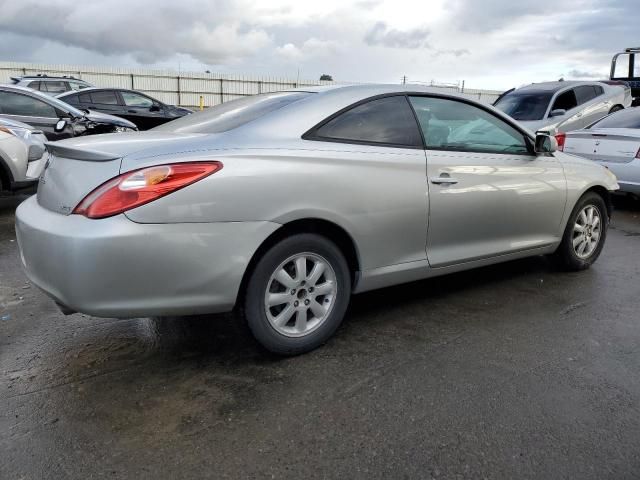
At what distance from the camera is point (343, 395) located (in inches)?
112

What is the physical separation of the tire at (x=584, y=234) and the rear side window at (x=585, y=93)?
21.7 feet

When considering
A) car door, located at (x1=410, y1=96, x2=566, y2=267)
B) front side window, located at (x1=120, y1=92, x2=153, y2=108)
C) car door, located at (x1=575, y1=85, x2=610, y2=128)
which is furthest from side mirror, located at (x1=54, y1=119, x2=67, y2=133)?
car door, located at (x1=575, y1=85, x2=610, y2=128)

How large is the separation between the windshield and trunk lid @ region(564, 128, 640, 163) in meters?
2.27

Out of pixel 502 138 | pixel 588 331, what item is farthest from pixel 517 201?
pixel 588 331

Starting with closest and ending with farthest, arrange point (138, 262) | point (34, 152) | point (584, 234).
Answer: point (138, 262) → point (584, 234) → point (34, 152)

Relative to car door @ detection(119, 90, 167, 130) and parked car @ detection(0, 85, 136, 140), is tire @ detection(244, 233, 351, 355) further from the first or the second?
car door @ detection(119, 90, 167, 130)

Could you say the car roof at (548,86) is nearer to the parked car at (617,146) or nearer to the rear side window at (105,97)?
the parked car at (617,146)

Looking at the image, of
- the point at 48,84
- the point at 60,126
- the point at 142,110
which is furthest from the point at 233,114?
the point at 48,84

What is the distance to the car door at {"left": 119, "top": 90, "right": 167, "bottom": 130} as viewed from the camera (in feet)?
47.8

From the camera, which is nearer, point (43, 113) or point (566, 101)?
point (43, 113)

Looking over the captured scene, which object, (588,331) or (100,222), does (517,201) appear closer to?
(588,331)

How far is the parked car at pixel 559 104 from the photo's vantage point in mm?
9992

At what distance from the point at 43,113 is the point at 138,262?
769 cm

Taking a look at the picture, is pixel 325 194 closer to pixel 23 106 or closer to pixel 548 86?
pixel 23 106
